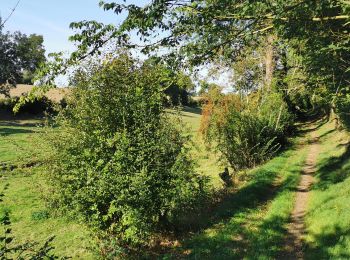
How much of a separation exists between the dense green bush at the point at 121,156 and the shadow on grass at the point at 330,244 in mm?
3391

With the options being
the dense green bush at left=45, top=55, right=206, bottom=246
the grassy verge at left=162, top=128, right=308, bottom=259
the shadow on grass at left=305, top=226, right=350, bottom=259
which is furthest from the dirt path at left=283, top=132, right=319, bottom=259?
the dense green bush at left=45, top=55, right=206, bottom=246

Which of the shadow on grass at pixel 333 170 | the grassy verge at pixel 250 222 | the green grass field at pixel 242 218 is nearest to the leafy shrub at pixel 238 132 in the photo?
the green grass field at pixel 242 218

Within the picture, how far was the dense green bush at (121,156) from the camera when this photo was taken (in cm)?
1027

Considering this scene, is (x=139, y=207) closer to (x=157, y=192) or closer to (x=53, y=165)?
(x=157, y=192)

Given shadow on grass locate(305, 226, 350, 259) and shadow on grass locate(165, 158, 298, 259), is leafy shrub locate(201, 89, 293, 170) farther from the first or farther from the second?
shadow on grass locate(305, 226, 350, 259)

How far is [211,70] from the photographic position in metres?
29.2

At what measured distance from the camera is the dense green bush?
1027 cm

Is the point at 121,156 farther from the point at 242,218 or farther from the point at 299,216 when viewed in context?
the point at 299,216

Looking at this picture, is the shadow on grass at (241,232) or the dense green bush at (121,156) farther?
the shadow on grass at (241,232)

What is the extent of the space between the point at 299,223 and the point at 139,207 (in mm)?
5381

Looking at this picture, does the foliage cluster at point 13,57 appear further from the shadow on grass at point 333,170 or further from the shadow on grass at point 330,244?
the shadow on grass at point 330,244

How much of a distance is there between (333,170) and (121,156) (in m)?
12.0

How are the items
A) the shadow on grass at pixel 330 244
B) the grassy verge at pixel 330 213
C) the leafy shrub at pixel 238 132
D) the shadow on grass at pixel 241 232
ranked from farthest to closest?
the leafy shrub at pixel 238 132
the shadow on grass at pixel 241 232
the grassy verge at pixel 330 213
the shadow on grass at pixel 330 244

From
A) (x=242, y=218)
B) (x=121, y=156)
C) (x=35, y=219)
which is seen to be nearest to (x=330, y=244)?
(x=242, y=218)
